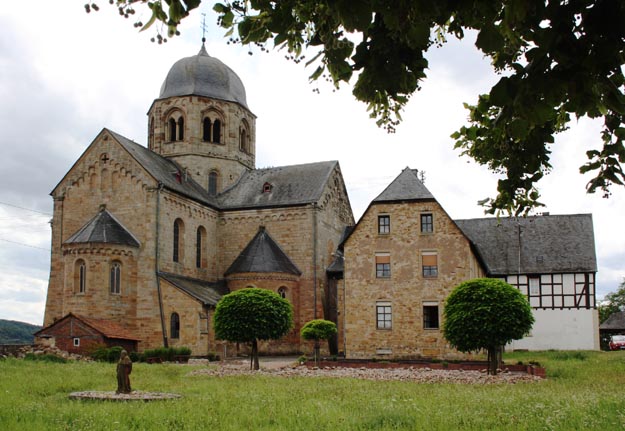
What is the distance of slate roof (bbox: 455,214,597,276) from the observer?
47.5m

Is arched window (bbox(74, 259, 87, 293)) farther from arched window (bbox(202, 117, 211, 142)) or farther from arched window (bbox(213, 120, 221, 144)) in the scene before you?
arched window (bbox(213, 120, 221, 144))

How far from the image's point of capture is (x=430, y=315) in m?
36.3

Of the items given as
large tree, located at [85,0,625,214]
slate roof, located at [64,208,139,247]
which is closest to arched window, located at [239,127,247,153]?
slate roof, located at [64,208,139,247]

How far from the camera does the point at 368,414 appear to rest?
13.0 m

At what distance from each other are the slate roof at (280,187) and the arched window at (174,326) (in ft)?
36.7

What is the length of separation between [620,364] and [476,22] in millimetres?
28709

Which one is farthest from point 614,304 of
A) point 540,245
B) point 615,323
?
point 540,245

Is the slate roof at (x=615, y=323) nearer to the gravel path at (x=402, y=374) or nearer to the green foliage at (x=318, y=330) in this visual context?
the green foliage at (x=318, y=330)

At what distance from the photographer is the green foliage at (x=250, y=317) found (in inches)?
1187

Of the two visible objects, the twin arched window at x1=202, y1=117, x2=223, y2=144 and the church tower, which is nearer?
the church tower

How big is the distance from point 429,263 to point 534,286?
14889mm

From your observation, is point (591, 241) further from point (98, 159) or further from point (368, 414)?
point (368, 414)

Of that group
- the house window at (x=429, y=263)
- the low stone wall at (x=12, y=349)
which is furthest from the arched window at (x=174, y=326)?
the house window at (x=429, y=263)

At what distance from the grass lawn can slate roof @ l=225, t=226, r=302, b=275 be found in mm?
22825
